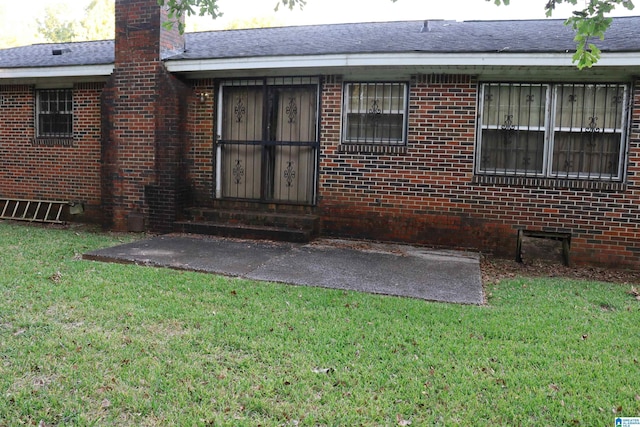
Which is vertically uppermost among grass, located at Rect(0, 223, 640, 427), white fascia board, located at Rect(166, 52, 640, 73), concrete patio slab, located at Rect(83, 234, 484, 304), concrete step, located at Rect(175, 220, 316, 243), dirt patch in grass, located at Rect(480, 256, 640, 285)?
white fascia board, located at Rect(166, 52, 640, 73)

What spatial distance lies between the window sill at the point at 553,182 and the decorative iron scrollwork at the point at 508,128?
62 cm

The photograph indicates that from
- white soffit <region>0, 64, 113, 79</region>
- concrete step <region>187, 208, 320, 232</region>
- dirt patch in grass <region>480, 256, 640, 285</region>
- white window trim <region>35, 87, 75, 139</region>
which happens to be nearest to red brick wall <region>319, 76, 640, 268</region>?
dirt patch in grass <region>480, 256, 640, 285</region>

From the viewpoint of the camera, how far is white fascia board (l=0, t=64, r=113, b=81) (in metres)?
8.84

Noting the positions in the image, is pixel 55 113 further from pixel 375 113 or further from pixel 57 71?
pixel 375 113

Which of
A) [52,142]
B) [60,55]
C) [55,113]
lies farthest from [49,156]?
[60,55]

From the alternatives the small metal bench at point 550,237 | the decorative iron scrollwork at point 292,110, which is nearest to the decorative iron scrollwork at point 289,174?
the decorative iron scrollwork at point 292,110

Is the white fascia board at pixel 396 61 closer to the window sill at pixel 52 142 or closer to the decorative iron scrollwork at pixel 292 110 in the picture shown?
the decorative iron scrollwork at pixel 292 110

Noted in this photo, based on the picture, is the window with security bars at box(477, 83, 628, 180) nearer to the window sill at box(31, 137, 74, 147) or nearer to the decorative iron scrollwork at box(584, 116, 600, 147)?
the decorative iron scrollwork at box(584, 116, 600, 147)

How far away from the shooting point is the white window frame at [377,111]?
7758mm

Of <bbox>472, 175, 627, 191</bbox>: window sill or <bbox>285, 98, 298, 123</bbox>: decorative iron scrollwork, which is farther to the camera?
<bbox>285, 98, 298, 123</bbox>: decorative iron scrollwork

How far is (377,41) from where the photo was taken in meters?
8.20

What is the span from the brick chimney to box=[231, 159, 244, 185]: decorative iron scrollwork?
3.08 ft

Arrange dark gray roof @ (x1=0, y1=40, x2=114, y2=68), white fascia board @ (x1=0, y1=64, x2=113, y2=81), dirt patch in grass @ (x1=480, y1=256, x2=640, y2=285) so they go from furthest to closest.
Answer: dark gray roof @ (x1=0, y1=40, x2=114, y2=68)
white fascia board @ (x1=0, y1=64, x2=113, y2=81)
dirt patch in grass @ (x1=480, y1=256, x2=640, y2=285)

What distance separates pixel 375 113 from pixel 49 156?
22.1 feet
